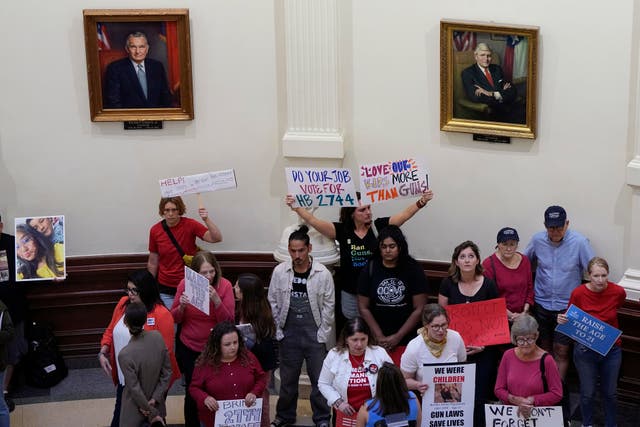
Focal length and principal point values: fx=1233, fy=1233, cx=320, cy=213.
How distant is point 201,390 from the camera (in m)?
9.15

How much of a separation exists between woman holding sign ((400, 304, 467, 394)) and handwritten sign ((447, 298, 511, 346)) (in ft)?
1.66

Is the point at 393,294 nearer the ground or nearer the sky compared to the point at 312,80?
nearer the ground

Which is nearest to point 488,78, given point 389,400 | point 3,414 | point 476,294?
point 476,294

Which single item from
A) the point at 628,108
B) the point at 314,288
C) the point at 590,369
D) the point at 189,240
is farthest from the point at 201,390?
the point at 628,108

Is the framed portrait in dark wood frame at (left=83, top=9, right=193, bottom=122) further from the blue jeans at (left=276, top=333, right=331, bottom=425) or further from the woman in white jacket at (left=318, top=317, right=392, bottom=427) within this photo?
the woman in white jacket at (left=318, top=317, right=392, bottom=427)

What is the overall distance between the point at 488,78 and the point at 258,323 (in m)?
3.10

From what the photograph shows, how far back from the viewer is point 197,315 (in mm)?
10008

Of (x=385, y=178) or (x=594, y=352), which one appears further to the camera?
(x=385, y=178)

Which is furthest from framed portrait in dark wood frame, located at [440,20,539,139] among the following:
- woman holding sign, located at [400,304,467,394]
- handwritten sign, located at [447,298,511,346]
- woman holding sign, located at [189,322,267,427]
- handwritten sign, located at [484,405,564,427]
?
woman holding sign, located at [189,322,267,427]

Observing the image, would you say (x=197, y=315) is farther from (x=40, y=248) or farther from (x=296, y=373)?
(x=40, y=248)

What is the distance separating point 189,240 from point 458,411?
3.47 m

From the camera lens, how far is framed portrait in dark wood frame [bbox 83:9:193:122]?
11.5 metres

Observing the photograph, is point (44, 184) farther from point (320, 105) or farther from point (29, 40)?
point (320, 105)

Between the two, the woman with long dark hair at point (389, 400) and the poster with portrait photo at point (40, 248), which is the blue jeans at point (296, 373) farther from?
the poster with portrait photo at point (40, 248)
